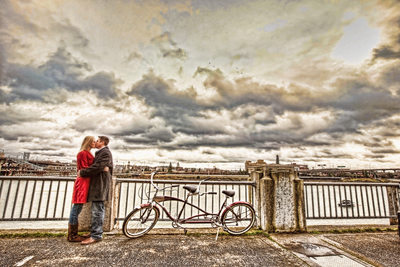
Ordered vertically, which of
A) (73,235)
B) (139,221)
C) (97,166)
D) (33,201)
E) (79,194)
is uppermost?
(97,166)

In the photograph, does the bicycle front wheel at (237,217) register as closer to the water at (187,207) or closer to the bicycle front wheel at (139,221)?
the water at (187,207)

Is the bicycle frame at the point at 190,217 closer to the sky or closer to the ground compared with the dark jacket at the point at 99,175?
closer to the ground

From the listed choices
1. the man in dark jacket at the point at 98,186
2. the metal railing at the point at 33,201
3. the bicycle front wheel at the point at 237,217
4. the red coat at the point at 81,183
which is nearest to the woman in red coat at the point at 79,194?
the red coat at the point at 81,183

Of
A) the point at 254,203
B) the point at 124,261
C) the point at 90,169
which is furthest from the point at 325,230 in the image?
the point at 90,169

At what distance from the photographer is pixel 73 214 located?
4.70m

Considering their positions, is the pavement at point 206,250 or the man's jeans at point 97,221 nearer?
the pavement at point 206,250

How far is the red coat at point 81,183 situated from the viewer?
4680 millimetres

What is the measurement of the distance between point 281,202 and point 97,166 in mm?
4371

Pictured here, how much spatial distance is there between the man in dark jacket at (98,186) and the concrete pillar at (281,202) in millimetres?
3753

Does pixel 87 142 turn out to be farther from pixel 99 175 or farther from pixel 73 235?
pixel 73 235

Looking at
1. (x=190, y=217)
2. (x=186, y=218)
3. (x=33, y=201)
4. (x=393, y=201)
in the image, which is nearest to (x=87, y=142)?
(x=186, y=218)

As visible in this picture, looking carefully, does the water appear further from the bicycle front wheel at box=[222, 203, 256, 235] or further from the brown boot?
the brown boot

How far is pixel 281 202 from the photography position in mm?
5672

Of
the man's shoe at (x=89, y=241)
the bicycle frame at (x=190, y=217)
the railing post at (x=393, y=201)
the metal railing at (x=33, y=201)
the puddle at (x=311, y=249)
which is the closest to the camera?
the puddle at (x=311, y=249)
